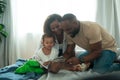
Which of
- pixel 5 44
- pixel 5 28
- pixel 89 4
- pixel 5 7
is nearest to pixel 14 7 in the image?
pixel 5 7

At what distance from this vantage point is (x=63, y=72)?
6.30 ft

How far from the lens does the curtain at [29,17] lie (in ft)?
11.9

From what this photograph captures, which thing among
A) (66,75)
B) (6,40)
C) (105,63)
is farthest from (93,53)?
(6,40)

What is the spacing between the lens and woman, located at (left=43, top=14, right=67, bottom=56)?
7.30ft

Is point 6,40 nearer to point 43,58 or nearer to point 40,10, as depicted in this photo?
point 40,10

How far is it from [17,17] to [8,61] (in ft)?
2.45

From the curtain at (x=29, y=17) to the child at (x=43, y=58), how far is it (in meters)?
1.49

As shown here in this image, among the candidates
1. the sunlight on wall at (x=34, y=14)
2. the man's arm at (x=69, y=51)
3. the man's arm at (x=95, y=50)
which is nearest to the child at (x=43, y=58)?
the man's arm at (x=69, y=51)

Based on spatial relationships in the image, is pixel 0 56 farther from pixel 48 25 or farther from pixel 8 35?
pixel 48 25

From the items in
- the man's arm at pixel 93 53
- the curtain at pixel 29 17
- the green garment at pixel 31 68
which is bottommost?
the green garment at pixel 31 68

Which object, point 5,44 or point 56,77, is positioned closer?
point 56,77

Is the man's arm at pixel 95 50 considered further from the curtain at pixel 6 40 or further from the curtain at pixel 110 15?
the curtain at pixel 6 40

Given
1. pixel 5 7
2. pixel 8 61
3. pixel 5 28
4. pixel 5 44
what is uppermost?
pixel 5 7

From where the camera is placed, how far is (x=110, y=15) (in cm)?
356
